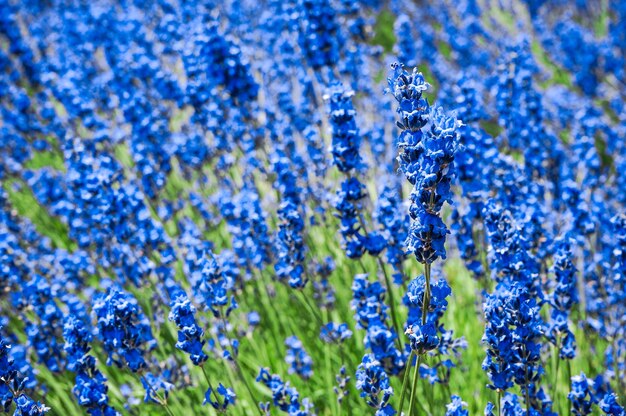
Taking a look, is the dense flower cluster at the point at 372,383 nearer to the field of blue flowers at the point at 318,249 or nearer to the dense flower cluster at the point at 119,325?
the field of blue flowers at the point at 318,249

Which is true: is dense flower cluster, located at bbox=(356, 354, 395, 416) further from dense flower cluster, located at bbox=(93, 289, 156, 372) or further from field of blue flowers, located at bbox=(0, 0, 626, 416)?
dense flower cluster, located at bbox=(93, 289, 156, 372)

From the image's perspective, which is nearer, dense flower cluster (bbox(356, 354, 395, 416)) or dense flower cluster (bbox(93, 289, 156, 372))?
dense flower cluster (bbox(356, 354, 395, 416))

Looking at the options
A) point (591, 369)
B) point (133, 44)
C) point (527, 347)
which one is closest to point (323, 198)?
point (591, 369)

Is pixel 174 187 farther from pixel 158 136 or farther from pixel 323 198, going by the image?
pixel 323 198

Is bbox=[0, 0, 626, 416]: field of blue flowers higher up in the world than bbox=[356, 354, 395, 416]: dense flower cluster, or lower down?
higher up

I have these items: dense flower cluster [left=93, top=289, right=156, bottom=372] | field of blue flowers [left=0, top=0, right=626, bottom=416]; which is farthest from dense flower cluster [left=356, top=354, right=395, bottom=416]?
dense flower cluster [left=93, top=289, right=156, bottom=372]

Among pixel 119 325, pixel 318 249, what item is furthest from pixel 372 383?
pixel 318 249

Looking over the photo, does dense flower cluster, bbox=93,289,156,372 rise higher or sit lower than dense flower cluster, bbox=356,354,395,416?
higher

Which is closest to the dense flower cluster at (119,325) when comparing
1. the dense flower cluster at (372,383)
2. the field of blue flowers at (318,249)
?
the field of blue flowers at (318,249)
